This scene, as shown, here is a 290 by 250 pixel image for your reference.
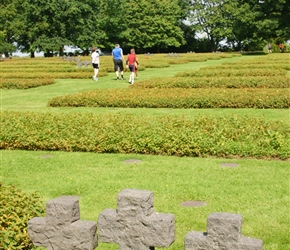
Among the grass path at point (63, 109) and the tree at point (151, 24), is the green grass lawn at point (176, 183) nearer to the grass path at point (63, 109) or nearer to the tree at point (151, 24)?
the grass path at point (63, 109)

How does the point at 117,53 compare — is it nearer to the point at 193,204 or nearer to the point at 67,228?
the point at 193,204

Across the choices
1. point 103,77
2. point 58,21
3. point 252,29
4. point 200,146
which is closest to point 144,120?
point 200,146

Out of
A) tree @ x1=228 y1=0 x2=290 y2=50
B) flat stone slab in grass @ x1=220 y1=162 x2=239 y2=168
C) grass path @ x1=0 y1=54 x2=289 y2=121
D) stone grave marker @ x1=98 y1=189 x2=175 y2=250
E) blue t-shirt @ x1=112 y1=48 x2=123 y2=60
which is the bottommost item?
flat stone slab in grass @ x1=220 y1=162 x2=239 y2=168

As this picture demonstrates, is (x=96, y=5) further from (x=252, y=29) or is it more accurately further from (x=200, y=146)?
(x=200, y=146)

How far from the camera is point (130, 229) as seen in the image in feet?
9.91

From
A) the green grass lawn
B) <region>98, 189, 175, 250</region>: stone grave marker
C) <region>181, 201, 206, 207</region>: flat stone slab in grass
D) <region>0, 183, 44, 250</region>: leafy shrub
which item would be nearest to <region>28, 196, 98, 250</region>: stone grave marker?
<region>98, 189, 175, 250</region>: stone grave marker

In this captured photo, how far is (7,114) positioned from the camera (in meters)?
11.2

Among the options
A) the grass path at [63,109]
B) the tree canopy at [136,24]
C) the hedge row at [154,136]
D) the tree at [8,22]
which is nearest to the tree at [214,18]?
the tree canopy at [136,24]

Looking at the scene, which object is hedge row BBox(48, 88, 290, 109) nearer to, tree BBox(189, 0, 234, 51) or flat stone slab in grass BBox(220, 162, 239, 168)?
flat stone slab in grass BBox(220, 162, 239, 168)

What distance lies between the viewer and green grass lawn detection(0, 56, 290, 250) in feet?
16.3

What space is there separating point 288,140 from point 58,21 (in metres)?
58.0

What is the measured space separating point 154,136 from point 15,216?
4425 millimetres

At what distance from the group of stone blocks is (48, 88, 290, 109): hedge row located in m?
11.0

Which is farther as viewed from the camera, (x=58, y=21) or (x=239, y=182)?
(x=58, y=21)
